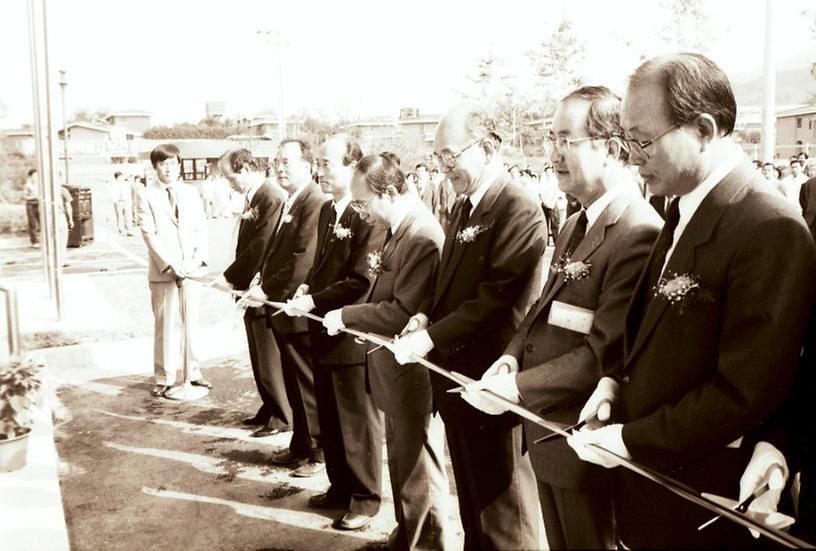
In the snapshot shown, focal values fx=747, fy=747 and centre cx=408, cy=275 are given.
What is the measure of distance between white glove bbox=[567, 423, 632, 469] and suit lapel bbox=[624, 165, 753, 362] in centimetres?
25

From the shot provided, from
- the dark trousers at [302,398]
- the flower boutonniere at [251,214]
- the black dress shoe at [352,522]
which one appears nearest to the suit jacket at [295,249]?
the dark trousers at [302,398]

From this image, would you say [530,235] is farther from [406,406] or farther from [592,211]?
[406,406]

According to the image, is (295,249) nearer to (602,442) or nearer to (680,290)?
(602,442)

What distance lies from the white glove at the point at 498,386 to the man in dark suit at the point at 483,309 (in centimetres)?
49

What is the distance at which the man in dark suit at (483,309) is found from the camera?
336cm

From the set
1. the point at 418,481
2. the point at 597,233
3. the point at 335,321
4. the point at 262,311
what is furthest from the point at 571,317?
the point at 262,311

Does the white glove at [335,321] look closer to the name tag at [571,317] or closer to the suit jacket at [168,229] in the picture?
the name tag at [571,317]

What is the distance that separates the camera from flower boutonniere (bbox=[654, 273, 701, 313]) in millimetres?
1903

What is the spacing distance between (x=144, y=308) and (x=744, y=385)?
37.7 ft

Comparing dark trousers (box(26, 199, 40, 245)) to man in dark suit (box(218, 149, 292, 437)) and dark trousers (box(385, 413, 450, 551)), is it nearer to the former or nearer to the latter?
man in dark suit (box(218, 149, 292, 437))

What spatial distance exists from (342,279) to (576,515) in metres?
2.72

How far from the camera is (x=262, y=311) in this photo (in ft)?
20.8

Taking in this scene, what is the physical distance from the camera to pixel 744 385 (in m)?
1.78

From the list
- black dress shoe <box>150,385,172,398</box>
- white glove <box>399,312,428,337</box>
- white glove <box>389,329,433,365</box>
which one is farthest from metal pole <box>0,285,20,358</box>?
white glove <box>389,329,433,365</box>
